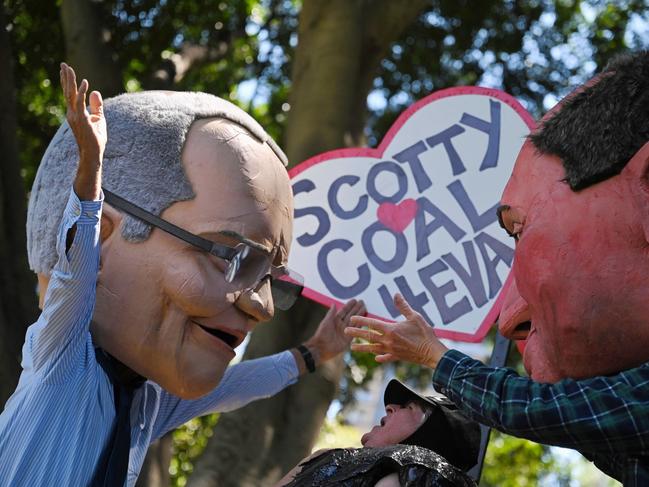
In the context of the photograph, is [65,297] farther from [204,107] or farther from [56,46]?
[56,46]

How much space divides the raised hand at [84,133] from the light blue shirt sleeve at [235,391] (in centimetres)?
101

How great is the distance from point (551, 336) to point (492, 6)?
17.9 ft

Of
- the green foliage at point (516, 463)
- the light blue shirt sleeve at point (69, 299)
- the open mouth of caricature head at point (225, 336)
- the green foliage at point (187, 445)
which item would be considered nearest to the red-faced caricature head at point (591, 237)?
the open mouth of caricature head at point (225, 336)

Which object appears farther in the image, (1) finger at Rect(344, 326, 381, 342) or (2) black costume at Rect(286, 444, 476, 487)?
(2) black costume at Rect(286, 444, 476, 487)

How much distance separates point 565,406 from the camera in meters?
2.27

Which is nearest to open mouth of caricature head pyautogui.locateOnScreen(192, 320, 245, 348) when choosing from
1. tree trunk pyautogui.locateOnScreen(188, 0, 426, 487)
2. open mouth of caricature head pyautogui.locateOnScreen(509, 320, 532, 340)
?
open mouth of caricature head pyautogui.locateOnScreen(509, 320, 532, 340)

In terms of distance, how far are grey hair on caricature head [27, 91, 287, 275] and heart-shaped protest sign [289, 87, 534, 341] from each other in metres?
0.79

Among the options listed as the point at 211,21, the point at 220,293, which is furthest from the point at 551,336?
the point at 211,21

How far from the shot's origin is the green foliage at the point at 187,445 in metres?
9.06

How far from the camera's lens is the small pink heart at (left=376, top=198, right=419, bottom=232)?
159 inches

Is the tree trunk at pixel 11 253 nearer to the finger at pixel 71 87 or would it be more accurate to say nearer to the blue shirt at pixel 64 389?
the blue shirt at pixel 64 389

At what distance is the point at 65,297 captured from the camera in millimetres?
2803

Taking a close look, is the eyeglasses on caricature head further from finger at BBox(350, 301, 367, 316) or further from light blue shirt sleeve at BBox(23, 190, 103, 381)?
finger at BBox(350, 301, 367, 316)

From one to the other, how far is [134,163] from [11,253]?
1.59 m
